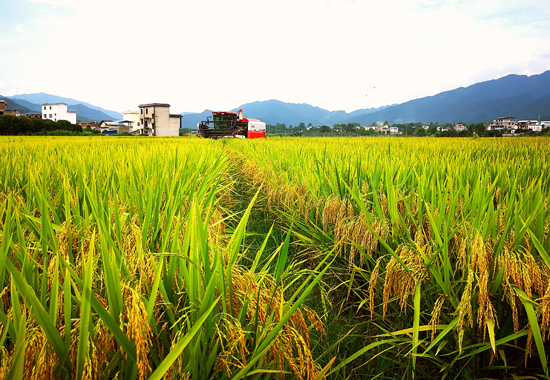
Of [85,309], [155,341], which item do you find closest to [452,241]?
[155,341]

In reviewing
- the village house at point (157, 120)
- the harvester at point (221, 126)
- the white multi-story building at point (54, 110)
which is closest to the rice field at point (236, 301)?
the harvester at point (221, 126)

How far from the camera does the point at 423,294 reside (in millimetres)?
1281

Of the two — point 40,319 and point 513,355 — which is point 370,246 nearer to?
point 513,355

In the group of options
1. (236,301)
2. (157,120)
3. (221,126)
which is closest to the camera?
(236,301)

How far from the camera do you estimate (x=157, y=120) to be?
47875mm

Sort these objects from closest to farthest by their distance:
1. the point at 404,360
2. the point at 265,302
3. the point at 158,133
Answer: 1. the point at 265,302
2. the point at 404,360
3. the point at 158,133

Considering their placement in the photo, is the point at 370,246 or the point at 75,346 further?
the point at 370,246

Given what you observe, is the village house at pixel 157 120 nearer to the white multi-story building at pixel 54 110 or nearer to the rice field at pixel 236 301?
the white multi-story building at pixel 54 110

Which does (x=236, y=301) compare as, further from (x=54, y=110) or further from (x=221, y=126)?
(x=54, y=110)

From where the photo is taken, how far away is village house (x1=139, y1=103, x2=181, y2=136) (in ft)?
157

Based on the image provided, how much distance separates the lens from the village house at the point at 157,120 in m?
47.9

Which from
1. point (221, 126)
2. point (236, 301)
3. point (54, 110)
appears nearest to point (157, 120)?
point (221, 126)

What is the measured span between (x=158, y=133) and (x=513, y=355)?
51.1 meters

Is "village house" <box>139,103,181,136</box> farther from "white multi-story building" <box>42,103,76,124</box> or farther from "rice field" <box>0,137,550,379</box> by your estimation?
"rice field" <box>0,137,550,379</box>
